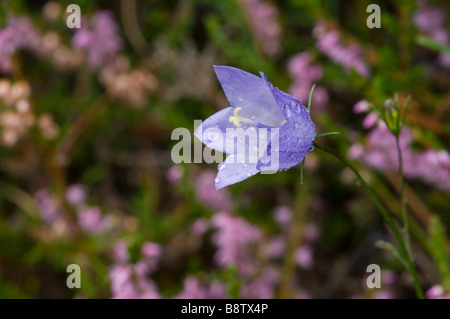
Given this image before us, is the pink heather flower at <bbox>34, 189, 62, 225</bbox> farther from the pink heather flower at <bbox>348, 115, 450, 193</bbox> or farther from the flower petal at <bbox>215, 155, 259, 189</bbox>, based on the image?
the flower petal at <bbox>215, 155, 259, 189</bbox>

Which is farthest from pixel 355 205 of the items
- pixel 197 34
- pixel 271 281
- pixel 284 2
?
pixel 197 34

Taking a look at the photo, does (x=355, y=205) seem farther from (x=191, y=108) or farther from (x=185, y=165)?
(x=191, y=108)

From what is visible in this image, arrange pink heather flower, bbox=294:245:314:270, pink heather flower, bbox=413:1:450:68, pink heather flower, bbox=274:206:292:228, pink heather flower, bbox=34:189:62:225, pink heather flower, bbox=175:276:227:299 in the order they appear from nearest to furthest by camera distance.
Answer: pink heather flower, bbox=175:276:227:299 → pink heather flower, bbox=294:245:314:270 → pink heather flower, bbox=413:1:450:68 → pink heather flower, bbox=274:206:292:228 → pink heather flower, bbox=34:189:62:225

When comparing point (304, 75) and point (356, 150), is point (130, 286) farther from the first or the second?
point (304, 75)

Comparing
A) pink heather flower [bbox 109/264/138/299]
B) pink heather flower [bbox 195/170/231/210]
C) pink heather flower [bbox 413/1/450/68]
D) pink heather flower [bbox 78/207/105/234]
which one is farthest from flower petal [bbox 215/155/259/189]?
pink heather flower [bbox 413/1/450/68]

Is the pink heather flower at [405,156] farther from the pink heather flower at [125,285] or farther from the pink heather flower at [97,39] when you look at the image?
the pink heather flower at [97,39]

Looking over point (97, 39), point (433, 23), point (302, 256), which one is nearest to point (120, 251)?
point (302, 256)
